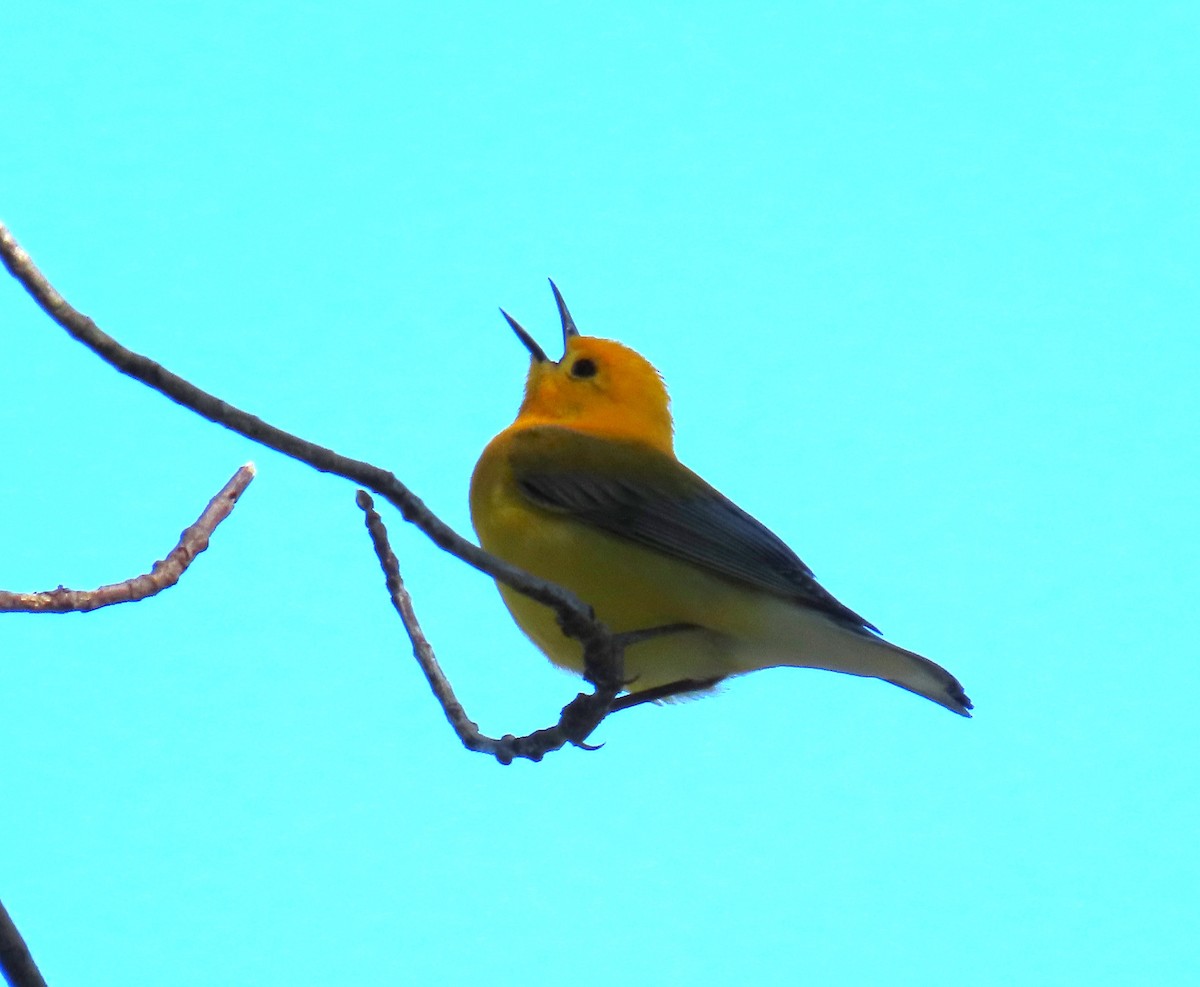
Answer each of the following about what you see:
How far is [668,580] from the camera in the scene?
573 cm

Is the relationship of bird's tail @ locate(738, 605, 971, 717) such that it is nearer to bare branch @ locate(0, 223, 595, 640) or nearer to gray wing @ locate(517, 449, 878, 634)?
gray wing @ locate(517, 449, 878, 634)

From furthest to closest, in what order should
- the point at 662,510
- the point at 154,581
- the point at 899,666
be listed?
the point at 662,510
the point at 899,666
the point at 154,581

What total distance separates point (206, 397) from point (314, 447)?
0.87ft

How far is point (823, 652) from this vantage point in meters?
5.76

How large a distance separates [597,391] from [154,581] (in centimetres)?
397

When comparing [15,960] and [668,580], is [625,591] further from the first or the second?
[15,960]

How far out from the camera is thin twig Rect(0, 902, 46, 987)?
2.80m

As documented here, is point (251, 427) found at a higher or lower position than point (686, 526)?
lower

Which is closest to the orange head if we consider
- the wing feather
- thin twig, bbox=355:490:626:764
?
the wing feather

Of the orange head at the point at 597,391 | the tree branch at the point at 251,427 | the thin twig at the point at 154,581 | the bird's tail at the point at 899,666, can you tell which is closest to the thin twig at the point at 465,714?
the thin twig at the point at 154,581

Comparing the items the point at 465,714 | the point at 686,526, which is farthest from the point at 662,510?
the point at 465,714

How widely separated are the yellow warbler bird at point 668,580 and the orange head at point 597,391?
4.17 feet

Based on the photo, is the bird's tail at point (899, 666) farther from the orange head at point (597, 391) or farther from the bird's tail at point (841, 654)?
the orange head at point (597, 391)

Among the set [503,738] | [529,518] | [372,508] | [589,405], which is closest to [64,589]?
[372,508]
